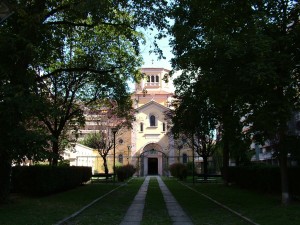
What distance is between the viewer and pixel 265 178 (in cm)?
2288

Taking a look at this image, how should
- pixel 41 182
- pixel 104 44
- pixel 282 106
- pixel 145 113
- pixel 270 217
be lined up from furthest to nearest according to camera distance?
pixel 145 113 → pixel 104 44 → pixel 41 182 → pixel 282 106 → pixel 270 217

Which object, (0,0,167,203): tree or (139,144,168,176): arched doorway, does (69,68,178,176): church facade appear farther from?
(0,0,167,203): tree

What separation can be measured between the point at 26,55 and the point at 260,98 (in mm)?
9029

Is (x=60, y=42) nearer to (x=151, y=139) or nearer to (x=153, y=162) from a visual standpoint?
(x=151, y=139)

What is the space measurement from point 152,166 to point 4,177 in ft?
184

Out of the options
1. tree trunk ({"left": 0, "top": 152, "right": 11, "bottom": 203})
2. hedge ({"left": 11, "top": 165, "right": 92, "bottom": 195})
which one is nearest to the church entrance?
hedge ({"left": 11, "top": 165, "right": 92, "bottom": 195})

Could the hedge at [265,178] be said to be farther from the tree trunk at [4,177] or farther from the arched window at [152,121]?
the arched window at [152,121]

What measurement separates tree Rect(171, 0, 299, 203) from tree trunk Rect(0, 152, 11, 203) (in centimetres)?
846

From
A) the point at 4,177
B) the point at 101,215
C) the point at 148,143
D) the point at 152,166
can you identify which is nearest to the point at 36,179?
the point at 4,177

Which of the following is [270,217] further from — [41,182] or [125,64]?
[125,64]

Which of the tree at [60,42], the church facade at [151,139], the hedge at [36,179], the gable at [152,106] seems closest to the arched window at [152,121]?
the church facade at [151,139]

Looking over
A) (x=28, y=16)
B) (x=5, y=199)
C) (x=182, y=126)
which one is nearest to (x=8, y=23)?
(x=28, y=16)

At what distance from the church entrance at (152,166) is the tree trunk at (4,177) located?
55.0m

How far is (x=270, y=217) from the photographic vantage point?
12.8 m
